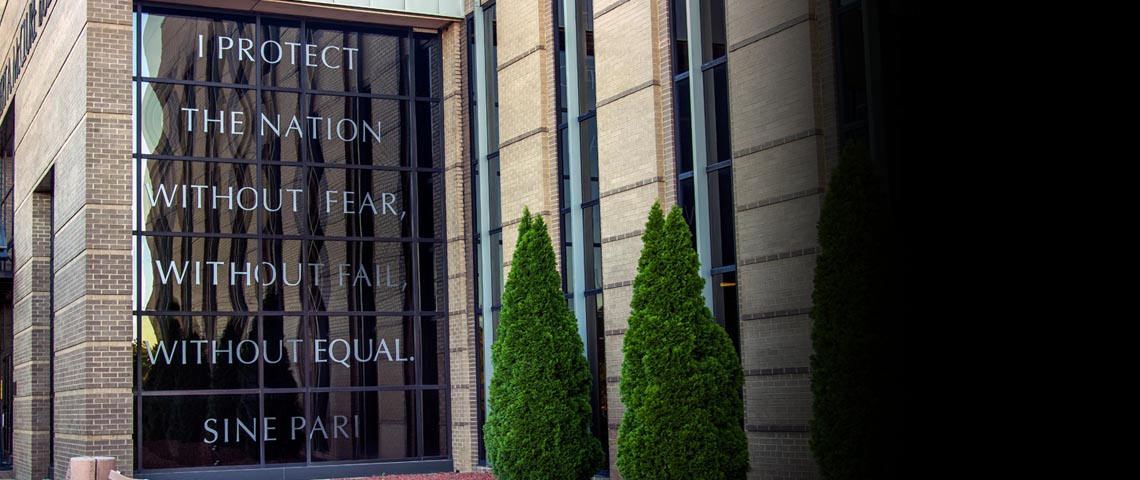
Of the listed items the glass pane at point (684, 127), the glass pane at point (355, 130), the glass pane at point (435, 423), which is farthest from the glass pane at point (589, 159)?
the glass pane at point (435, 423)

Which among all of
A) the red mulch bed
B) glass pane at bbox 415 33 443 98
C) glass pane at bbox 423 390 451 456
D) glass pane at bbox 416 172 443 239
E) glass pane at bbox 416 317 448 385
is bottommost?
the red mulch bed

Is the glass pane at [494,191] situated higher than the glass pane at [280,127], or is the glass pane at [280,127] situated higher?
the glass pane at [280,127]

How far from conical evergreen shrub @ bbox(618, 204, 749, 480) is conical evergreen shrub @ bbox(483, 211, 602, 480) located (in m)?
2.24

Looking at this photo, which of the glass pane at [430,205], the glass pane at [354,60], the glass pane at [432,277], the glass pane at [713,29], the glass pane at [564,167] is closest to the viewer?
the glass pane at [713,29]

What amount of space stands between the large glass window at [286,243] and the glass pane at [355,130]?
0.03m

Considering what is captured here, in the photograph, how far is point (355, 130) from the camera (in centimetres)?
2177

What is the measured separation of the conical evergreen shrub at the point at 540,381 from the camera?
A: 54.4 feet

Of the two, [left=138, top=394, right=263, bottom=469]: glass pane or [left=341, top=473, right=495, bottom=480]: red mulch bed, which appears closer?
[left=138, top=394, right=263, bottom=469]: glass pane

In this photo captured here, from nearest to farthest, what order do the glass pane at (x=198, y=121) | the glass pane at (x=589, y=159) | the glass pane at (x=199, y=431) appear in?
the glass pane at (x=589, y=159) → the glass pane at (x=199, y=431) → the glass pane at (x=198, y=121)

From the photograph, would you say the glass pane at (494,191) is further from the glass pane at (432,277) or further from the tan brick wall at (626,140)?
the tan brick wall at (626,140)

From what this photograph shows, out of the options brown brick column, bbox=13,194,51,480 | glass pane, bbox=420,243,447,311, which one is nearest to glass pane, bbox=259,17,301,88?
glass pane, bbox=420,243,447,311

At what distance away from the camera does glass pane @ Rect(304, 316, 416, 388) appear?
824 inches

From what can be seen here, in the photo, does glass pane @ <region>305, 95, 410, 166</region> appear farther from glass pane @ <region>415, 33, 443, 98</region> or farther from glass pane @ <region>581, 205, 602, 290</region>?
glass pane @ <region>581, 205, 602, 290</region>

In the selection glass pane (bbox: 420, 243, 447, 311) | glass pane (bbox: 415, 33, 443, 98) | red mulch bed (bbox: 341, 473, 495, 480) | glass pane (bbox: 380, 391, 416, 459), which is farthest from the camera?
glass pane (bbox: 415, 33, 443, 98)
